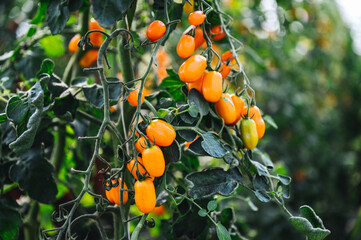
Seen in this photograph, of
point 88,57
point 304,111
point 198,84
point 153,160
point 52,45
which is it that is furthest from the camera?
point 304,111

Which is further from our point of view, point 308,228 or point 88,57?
point 88,57

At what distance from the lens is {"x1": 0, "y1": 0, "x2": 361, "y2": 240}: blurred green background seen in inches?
109

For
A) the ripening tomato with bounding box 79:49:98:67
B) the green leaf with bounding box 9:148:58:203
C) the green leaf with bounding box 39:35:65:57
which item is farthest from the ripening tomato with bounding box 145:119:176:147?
the green leaf with bounding box 39:35:65:57

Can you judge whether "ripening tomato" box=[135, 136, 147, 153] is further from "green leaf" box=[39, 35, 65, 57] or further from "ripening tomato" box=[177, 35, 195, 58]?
"green leaf" box=[39, 35, 65, 57]

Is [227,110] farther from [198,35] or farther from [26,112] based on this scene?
[26,112]

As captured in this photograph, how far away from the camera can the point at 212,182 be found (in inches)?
26.2

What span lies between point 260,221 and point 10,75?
2.31 metres

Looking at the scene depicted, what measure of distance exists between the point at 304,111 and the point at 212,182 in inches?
124

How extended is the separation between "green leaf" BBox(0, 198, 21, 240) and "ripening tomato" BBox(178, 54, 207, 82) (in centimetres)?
52

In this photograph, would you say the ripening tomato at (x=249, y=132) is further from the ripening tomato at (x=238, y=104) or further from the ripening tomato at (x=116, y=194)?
the ripening tomato at (x=116, y=194)

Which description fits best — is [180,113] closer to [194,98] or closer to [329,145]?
[194,98]

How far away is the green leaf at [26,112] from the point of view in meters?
0.59

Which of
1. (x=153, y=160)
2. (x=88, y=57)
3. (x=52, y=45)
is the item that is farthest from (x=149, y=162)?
(x=52, y=45)

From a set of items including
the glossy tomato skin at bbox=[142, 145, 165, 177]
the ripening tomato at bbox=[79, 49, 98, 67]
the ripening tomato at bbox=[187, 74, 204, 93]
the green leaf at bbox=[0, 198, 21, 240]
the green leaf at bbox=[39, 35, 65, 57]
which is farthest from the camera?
the green leaf at bbox=[39, 35, 65, 57]
